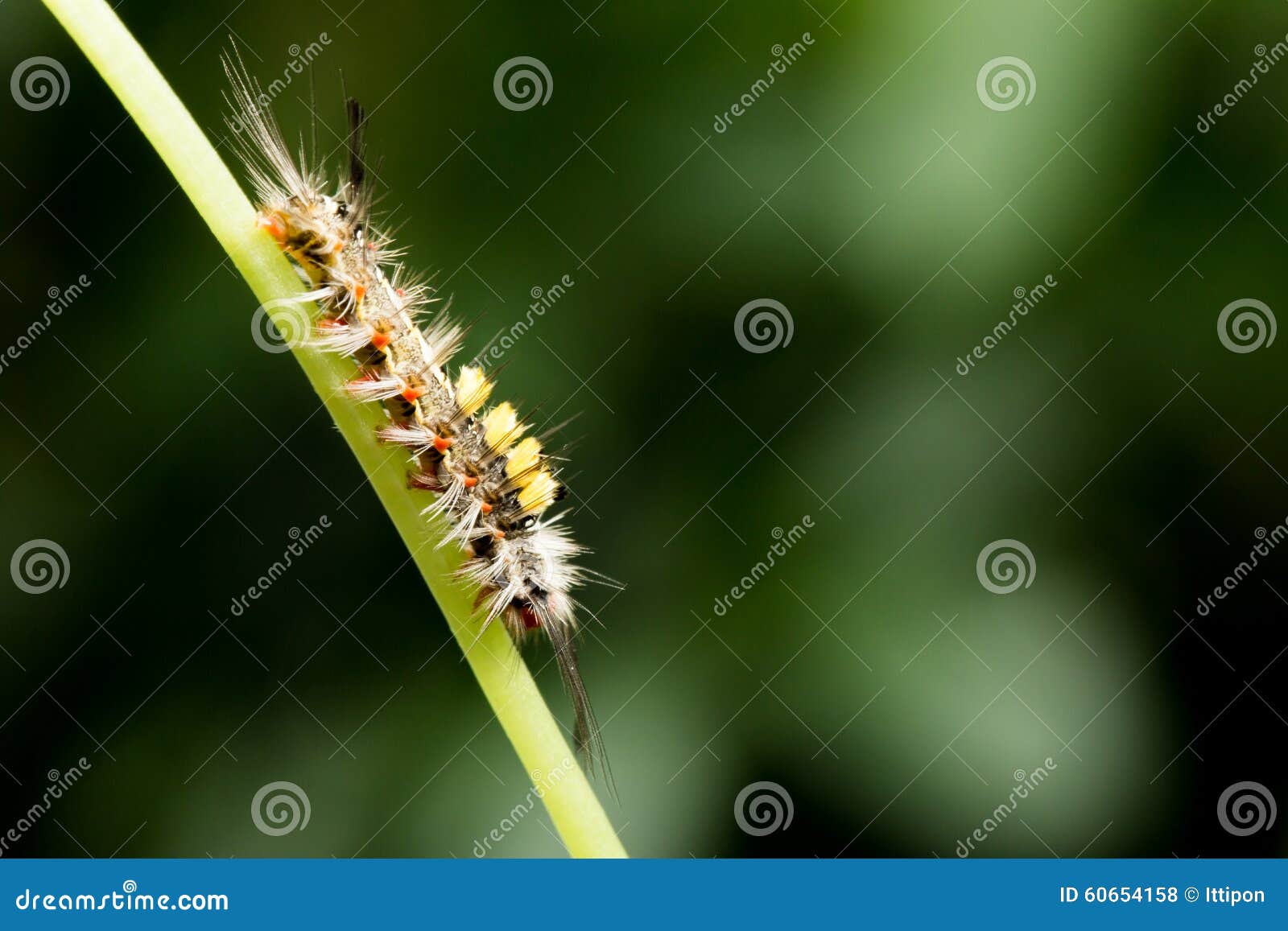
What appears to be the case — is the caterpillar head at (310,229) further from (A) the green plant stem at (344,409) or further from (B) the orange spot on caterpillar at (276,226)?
(A) the green plant stem at (344,409)

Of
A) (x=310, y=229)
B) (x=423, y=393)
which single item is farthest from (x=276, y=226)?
(x=423, y=393)

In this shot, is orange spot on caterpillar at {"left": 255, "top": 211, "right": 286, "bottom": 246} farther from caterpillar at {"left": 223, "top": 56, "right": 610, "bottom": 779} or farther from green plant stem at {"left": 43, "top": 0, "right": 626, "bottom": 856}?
green plant stem at {"left": 43, "top": 0, "right": 626, "bottom": 856}

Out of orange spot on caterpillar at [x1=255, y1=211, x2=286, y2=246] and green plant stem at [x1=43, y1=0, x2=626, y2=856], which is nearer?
green plant stem at [x1=43, y1=0, x2=626, y2=856]

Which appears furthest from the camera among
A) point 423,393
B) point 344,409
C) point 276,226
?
point 423,393

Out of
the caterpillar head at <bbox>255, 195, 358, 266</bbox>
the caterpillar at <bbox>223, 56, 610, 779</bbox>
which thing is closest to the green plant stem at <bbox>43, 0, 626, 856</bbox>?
the caterpillar at <bbox>223, 56, 610, 779</bbox>

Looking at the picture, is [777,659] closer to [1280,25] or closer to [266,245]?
[266,245]

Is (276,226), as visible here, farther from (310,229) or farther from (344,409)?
(344,409)
